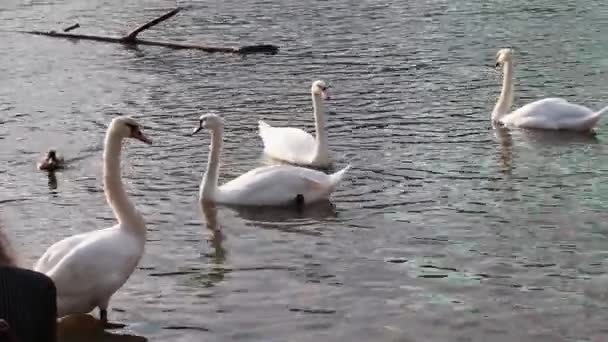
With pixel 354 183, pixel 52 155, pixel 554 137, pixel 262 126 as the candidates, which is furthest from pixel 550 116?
pixel 52 155

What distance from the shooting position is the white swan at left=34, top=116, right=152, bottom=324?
8.33 meters

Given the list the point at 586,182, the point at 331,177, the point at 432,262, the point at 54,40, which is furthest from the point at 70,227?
the point at 54,40

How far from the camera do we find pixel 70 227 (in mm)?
11344

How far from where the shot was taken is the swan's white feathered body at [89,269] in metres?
8.33

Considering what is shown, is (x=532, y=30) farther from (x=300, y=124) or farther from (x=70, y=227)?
(x=70, y=227)

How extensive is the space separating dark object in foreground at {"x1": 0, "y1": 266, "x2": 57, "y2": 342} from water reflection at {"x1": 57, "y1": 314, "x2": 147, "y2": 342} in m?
4.16

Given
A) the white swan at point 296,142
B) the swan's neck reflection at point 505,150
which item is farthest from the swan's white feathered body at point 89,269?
the swan's neck reflection at point 505,150

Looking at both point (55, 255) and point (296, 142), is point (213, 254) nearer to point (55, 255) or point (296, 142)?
point (55, 255)

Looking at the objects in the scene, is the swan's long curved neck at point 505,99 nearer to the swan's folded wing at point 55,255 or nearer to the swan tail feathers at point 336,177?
the swan tail feathers at point 336,177

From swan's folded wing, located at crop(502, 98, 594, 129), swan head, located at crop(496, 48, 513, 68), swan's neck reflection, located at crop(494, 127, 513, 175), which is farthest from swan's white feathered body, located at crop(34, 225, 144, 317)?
swan head, located at crop(496, 48, 513, 68)

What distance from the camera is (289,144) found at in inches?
562

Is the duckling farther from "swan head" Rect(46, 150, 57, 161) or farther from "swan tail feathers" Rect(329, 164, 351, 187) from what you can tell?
"swan tail feathers" Rect(329, 164, 351, 187)

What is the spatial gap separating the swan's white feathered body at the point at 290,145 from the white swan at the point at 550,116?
3.20 metres

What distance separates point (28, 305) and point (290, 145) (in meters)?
10.1
